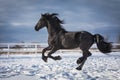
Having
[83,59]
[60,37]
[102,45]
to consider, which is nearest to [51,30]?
[60,37]

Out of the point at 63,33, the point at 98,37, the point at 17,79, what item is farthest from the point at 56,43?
the point at 17,79

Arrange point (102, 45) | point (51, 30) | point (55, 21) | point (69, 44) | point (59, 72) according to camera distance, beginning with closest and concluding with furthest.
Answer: point (69, 44) < point (51, 30) < point (55, 21) < point (102, 45) < point (59, 72)

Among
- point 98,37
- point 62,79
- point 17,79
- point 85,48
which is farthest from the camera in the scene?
point 17,79

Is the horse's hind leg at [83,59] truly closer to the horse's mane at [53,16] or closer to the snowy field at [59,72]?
the horse's mane at [53,16]

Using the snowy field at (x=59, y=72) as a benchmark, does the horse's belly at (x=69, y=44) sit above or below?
above

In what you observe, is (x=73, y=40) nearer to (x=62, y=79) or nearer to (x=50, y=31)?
(x=50, y=31)

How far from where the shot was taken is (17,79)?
6098 millimetres

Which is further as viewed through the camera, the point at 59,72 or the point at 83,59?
the point at 59,72

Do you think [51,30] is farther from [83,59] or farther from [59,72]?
[59,72]

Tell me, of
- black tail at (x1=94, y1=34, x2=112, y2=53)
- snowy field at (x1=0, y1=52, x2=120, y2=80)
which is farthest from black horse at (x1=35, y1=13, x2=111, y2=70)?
snowy field at (x1=0, y1=52, x2=120, y2=80)

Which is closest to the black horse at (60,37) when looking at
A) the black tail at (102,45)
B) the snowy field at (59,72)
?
the black tail at (102,45)

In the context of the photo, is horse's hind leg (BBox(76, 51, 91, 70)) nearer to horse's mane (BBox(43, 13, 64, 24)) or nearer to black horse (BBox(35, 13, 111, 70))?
black horse (BBox(35, 13, 111, 70))

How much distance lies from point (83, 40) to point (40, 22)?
868 millimetres

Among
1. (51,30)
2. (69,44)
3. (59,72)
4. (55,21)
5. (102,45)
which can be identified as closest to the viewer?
(69,44)
